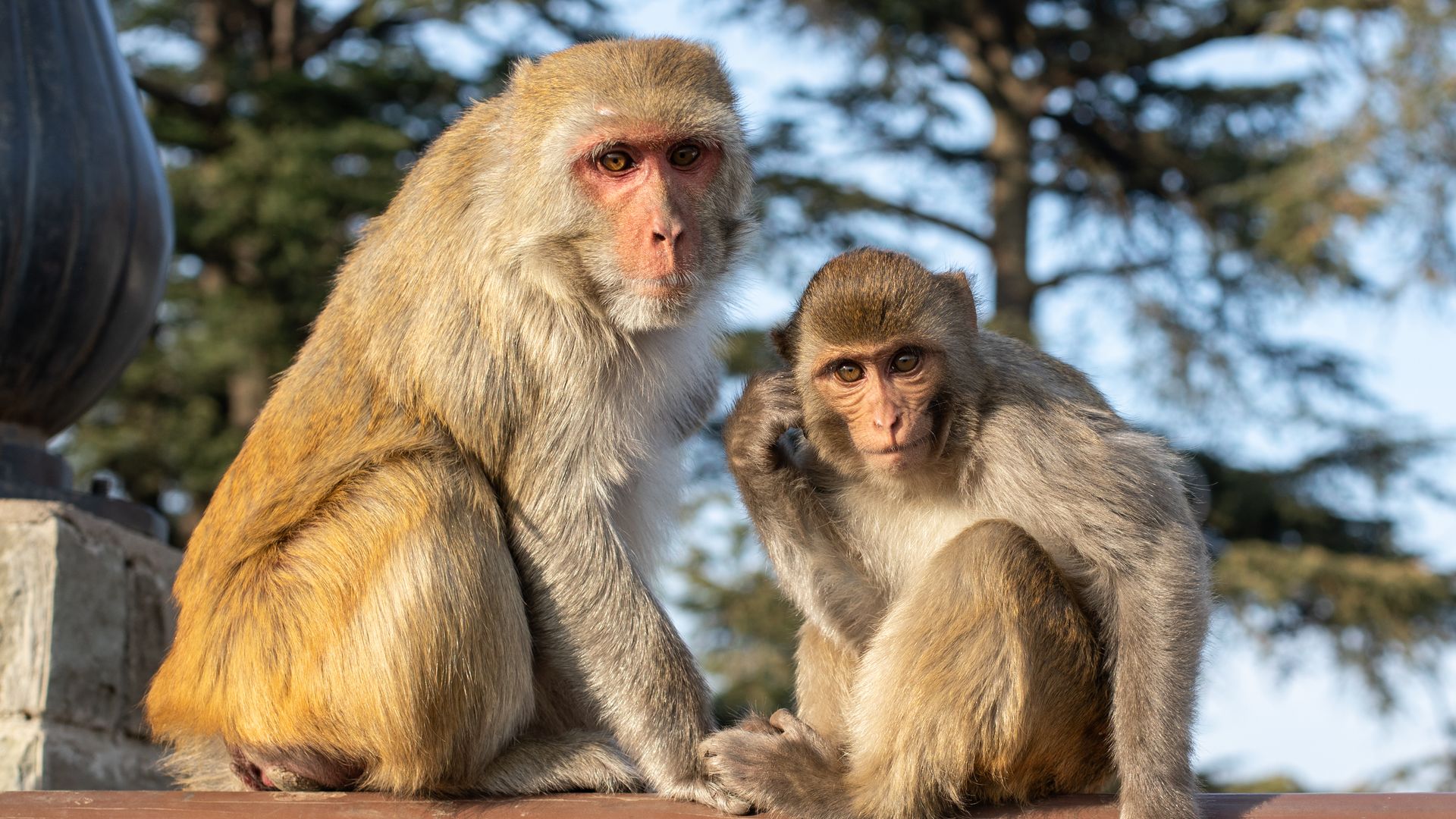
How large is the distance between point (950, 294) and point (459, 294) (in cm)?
132

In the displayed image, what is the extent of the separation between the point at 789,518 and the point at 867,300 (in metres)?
0.63

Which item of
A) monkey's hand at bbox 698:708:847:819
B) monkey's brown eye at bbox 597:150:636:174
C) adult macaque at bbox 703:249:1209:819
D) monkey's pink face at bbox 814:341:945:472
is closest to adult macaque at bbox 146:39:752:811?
monkey's brown eye at bbox 597:150:636:174

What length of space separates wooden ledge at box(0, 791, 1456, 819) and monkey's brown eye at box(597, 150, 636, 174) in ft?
5.38

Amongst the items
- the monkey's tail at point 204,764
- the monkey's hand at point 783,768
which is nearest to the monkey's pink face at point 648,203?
the monkey's hand at point 783,768

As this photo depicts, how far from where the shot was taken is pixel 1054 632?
3.37 m

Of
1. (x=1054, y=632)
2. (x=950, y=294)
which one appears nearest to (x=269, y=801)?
(x=1054, y=632)

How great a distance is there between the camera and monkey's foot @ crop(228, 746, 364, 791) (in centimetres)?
367

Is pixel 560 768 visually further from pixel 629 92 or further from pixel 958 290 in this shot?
pixel 629 92

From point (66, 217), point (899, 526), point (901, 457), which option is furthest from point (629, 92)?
point (66, 217)

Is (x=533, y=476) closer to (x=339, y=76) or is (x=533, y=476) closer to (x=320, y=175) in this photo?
(x=320, y=175)

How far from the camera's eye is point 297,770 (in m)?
3.69

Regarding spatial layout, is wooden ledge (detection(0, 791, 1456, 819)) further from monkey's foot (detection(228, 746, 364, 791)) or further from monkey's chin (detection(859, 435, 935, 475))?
monkey's chin (detection(859, 435, 935, 475))

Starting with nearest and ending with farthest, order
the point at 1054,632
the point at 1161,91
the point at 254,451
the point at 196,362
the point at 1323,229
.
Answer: the point at 1054,632 < the point at 254,451 < the point at 1323,229 < the point at 196,362 < the point at 1161,91

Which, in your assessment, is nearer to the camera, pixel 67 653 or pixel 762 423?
pixel 762 423
